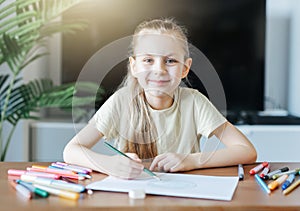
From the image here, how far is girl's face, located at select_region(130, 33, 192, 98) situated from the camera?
2.48 ft

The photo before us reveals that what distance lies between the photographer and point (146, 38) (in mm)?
775

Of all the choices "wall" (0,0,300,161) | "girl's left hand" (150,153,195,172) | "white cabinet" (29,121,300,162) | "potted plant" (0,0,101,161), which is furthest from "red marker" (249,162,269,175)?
"wall" (0,0,300,161)

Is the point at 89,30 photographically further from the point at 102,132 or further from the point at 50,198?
the point at 50,198

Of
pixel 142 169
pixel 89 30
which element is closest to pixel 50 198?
pixel 142 169

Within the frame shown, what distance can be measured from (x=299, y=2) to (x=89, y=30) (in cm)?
121

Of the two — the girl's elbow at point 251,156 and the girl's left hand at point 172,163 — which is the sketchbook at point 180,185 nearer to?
the girl's left hand at point 172,163

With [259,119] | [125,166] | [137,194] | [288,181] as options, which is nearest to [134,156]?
[125,166]

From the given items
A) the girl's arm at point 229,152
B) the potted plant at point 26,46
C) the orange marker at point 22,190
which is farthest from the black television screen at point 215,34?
the orange marker at point 22,190

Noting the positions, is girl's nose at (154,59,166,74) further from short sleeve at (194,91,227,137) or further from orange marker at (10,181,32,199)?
orange marker at (10,181,32,199)

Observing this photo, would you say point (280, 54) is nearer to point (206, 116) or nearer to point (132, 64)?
point (206, 116)

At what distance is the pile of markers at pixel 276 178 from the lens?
0.70m

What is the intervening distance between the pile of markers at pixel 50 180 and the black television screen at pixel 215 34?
1824mm

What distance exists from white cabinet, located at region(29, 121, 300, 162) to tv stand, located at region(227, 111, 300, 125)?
2.6 inches

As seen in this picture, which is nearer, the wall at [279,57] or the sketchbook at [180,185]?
the sketchbook at [180,185]
